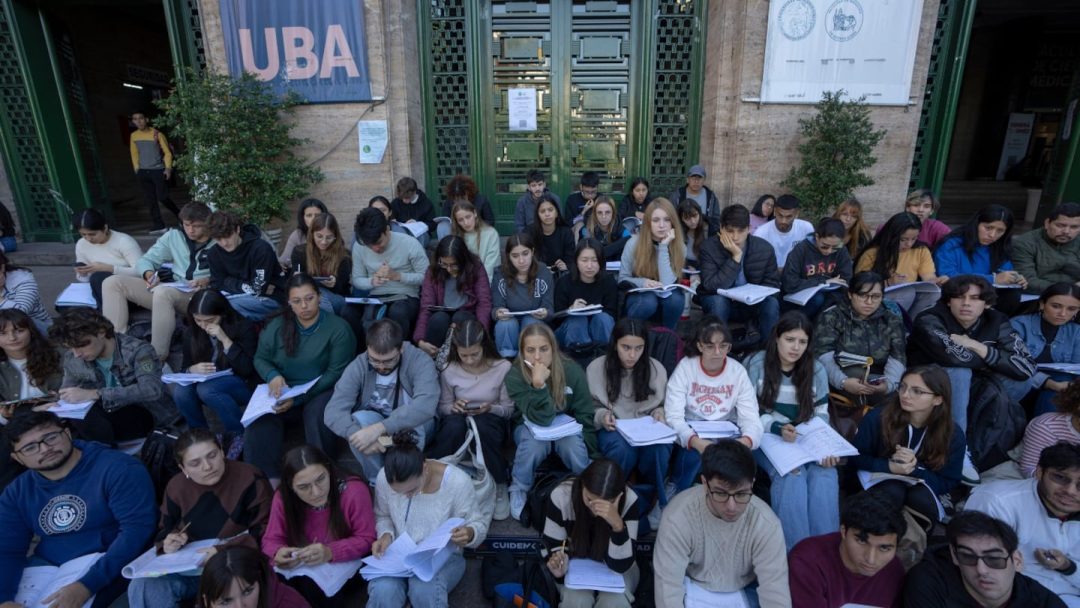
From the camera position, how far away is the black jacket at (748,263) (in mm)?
4598

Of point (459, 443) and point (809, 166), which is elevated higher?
point (809, 166)

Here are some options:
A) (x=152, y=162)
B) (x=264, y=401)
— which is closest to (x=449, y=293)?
(x=264, y=401)

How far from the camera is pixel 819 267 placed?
14.8ft

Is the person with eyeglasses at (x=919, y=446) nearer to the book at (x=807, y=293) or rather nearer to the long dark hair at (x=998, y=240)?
the book at (x=807, y=293)

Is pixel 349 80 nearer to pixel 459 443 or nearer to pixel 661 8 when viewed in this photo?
pixel 661 8

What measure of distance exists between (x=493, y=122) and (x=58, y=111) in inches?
257

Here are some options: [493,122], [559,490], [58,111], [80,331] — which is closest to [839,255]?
[559,490]

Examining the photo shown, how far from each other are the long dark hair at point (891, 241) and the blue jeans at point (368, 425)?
13.9 feet

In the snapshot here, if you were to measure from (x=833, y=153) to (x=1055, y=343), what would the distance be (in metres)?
3.21

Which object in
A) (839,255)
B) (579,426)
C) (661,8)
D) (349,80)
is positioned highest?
(661,8)

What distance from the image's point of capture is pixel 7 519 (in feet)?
8.42

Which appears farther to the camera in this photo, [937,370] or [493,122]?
[493,122]

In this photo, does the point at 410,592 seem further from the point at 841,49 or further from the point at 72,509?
the point at 841,49

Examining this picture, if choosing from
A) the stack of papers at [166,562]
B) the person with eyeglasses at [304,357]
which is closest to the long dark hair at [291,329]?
the person with eyeglasses at [304,357]
